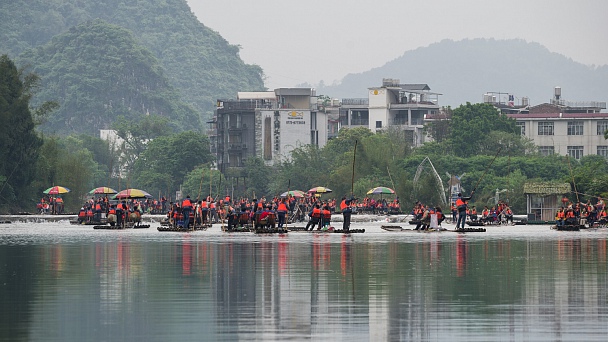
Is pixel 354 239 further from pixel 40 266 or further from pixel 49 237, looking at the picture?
pixel 40 266

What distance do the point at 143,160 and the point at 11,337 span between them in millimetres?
149071

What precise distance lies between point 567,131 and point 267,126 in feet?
122

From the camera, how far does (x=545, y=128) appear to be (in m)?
150

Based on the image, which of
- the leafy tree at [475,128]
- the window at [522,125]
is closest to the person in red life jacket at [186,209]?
the leafy tree at [475,128]

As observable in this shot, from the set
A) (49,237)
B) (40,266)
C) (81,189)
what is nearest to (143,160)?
(81,189)

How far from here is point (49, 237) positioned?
47062 millimetres

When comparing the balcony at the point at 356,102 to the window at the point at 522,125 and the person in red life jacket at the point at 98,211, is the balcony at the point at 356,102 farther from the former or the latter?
the person in red life jacket at the point at 98,211

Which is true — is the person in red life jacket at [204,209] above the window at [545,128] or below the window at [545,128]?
below

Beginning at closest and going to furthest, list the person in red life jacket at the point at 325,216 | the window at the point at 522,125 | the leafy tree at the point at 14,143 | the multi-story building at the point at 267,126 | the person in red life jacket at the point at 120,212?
1. the person in red life jacket at the point at 325,216
2. the person in red life jacket at the point at 120,212
3. the leafy tree at the point at 14,143
4. the window at the point at 522,125
5. the multi-story building at the point at 267,126

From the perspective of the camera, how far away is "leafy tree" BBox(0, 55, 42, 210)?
281 feet

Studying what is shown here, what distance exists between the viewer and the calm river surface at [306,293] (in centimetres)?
1703

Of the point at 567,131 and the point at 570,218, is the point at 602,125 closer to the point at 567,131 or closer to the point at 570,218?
the point at 567,131

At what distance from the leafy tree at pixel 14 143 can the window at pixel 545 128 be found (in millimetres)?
77953

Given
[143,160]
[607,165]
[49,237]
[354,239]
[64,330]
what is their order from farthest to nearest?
[143,160] → [607,165] → [49,237] → [354,239] → [64,330]
